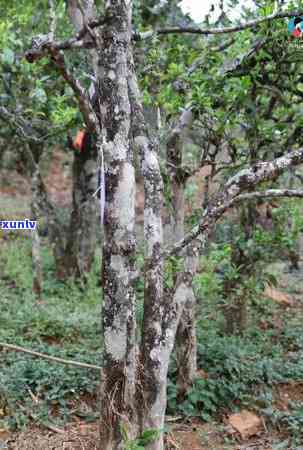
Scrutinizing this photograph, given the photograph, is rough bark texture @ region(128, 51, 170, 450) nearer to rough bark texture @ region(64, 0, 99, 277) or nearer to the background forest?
the background forest

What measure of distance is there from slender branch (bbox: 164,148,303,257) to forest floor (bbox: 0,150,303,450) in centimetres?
158

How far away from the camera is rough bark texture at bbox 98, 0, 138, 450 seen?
3191 mm

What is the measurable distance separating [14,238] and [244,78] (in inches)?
238

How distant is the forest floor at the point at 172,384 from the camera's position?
13.5ft

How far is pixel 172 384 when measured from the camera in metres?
4.68

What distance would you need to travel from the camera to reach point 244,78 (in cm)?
487

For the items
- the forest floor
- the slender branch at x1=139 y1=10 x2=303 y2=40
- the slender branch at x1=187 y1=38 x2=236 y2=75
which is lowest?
the forest floor

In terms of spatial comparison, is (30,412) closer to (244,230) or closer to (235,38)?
(244,230)

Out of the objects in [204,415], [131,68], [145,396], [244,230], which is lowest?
[204,415]

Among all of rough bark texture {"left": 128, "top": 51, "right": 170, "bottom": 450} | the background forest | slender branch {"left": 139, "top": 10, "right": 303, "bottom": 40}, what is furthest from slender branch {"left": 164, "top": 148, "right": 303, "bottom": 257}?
slender branch {"left": 139, "top": 10, "right": 303, "bottom": 40}

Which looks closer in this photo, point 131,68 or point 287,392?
point 131,68

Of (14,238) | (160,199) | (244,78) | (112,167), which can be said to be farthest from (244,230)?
(14,238)

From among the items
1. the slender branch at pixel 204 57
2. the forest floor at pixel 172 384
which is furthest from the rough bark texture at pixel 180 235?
the slender branch at pixel 204 57

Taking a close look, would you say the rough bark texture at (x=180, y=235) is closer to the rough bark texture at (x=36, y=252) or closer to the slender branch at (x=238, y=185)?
the slender branch at (x=238, y=185)
